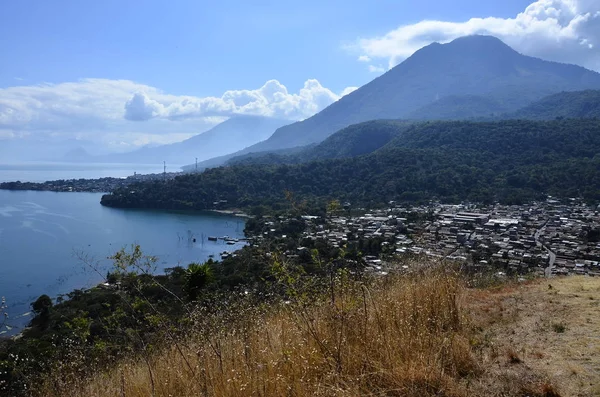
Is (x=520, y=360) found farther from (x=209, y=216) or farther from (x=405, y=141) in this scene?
(x=405, y=141)

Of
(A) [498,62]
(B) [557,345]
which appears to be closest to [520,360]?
(B) [557,345]

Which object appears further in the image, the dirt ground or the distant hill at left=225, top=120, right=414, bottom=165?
the distant hill at left=225, top=120, right=414, bottom=165

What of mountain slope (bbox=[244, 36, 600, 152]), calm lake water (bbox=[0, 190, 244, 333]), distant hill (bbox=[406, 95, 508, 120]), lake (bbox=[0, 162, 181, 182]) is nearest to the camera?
calm lake water (bbox=[0, 190, 244, 333])

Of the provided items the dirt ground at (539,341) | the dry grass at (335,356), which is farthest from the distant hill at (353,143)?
the dry grass at (335,356)

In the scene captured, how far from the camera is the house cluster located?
44.9ft

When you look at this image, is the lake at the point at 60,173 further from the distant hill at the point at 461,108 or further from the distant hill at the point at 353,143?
the distant hill at the point at 461,108

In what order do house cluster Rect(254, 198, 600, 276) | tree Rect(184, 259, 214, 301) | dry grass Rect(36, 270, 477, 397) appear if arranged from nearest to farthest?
1. dry grass Rect(36, 270, 477, 397)
2. tree Rect(184, 259, 214, 301)
3. house cluster Rect(254, 198, 600, 276)

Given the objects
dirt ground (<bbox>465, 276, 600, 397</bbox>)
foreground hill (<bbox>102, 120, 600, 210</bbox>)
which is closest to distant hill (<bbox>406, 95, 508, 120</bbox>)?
foreground hill (<bbox>102, 120, 600, 210</bbox>)

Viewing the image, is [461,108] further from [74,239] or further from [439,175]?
[74,239]

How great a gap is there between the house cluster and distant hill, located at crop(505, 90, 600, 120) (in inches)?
1671

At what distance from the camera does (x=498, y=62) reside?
14100 cm

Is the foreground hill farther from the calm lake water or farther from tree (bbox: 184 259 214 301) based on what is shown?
tree (bbox: 184 259 214 301)

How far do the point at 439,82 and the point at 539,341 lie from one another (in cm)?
15304

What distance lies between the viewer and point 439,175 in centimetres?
3991
